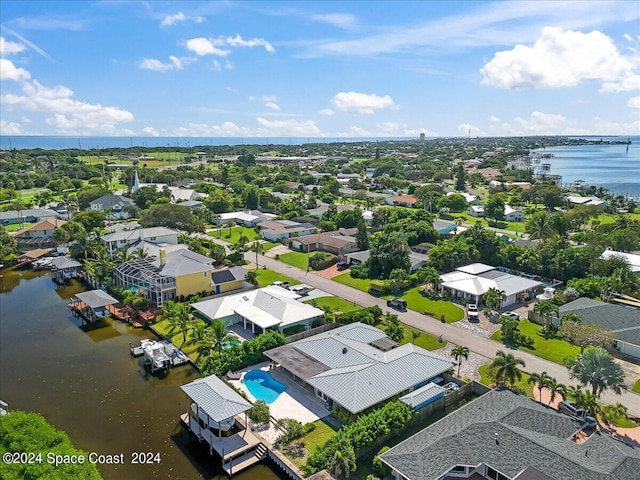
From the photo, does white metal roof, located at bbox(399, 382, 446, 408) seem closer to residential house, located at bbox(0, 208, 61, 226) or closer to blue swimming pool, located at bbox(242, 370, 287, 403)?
blue swimming pool, located at bbox(242, 370, 287, 403)

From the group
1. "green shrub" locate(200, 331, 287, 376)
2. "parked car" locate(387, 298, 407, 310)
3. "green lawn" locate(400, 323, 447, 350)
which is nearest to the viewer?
"green shrub" locate(200, 331, 287, 376)

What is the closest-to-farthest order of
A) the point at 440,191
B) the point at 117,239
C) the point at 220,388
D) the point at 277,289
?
1. the point at 220,388
2. the point at 277,289
3. the point at 117,239
4. the point at 440,191

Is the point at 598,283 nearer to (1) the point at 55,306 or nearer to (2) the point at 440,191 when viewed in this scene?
(1) the point at 55,306

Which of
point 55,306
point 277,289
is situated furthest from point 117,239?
point 277,289

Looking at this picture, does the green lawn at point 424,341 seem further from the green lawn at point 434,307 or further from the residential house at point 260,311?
the residential house at point 260,311

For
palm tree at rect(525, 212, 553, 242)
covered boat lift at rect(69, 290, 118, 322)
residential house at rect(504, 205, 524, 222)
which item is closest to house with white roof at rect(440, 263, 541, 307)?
palm tree at rect(525, 212, 553, 242)

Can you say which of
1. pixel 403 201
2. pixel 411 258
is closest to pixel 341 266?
pixel 411 258

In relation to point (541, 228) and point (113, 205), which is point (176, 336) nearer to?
point (541, 228)
